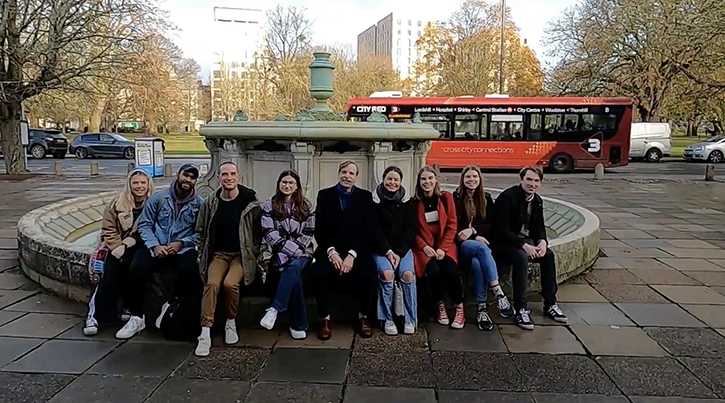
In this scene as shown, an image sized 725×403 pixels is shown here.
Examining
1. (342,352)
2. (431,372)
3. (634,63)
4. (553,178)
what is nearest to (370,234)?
(342,352)

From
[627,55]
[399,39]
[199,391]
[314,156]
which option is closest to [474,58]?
[627,55]

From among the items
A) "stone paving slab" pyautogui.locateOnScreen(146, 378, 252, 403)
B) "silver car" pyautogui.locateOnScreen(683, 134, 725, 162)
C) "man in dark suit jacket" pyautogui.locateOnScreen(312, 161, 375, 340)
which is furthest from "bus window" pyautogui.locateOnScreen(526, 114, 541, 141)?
"stone paving slab" pyautogui.locateOnScreen(146, 378, 252, 403)

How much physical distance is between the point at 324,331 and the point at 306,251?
64 centimetres

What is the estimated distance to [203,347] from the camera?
420 centimetres

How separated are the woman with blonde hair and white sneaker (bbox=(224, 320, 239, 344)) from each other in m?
0.89

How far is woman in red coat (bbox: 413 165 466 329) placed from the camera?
A: 4.86 m

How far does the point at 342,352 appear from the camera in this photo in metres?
4.26

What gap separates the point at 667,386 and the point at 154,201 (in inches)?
157

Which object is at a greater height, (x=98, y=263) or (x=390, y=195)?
(x=390, y=195)

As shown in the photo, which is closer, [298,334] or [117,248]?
[298,334]

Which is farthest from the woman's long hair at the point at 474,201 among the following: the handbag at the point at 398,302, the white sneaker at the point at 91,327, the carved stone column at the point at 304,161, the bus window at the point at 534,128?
the bus window at the point at 534,128

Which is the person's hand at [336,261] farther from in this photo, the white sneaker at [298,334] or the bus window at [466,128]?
the bus window at [466,128]

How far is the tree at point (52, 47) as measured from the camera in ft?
54.0

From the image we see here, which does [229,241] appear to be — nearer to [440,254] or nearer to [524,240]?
[440,254]
